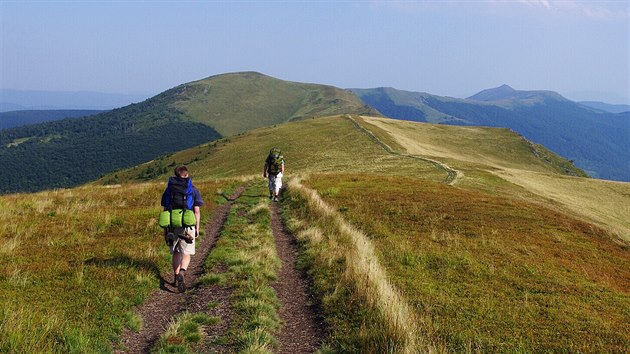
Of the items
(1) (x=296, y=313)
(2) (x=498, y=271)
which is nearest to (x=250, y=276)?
(1) (x=296, y=313)

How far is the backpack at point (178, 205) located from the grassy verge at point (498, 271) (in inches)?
228

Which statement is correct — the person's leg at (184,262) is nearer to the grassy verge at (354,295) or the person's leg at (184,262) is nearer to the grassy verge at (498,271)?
the grassy verge at (354,295)

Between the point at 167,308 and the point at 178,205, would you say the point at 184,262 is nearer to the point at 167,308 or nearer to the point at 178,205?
the point at 178,205

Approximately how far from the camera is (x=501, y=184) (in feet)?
121

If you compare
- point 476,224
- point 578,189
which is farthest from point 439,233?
point 578,189

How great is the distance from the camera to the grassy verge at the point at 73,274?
722 cm

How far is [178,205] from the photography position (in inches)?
429

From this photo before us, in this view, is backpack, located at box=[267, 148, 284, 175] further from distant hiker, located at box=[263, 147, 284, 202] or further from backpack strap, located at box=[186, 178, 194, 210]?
backpack strap, located at box=[186, 178, 194, 210]

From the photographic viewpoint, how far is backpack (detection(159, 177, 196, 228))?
10680 millimetres

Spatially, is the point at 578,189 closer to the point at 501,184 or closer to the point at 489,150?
the point at 501,184

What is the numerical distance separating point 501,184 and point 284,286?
31416mm

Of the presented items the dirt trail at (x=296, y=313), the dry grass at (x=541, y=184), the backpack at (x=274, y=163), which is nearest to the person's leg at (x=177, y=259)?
the dirt trail at (x=296, y=313)

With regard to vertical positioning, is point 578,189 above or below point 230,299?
below

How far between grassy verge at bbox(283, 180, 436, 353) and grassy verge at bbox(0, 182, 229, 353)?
4.12 m
